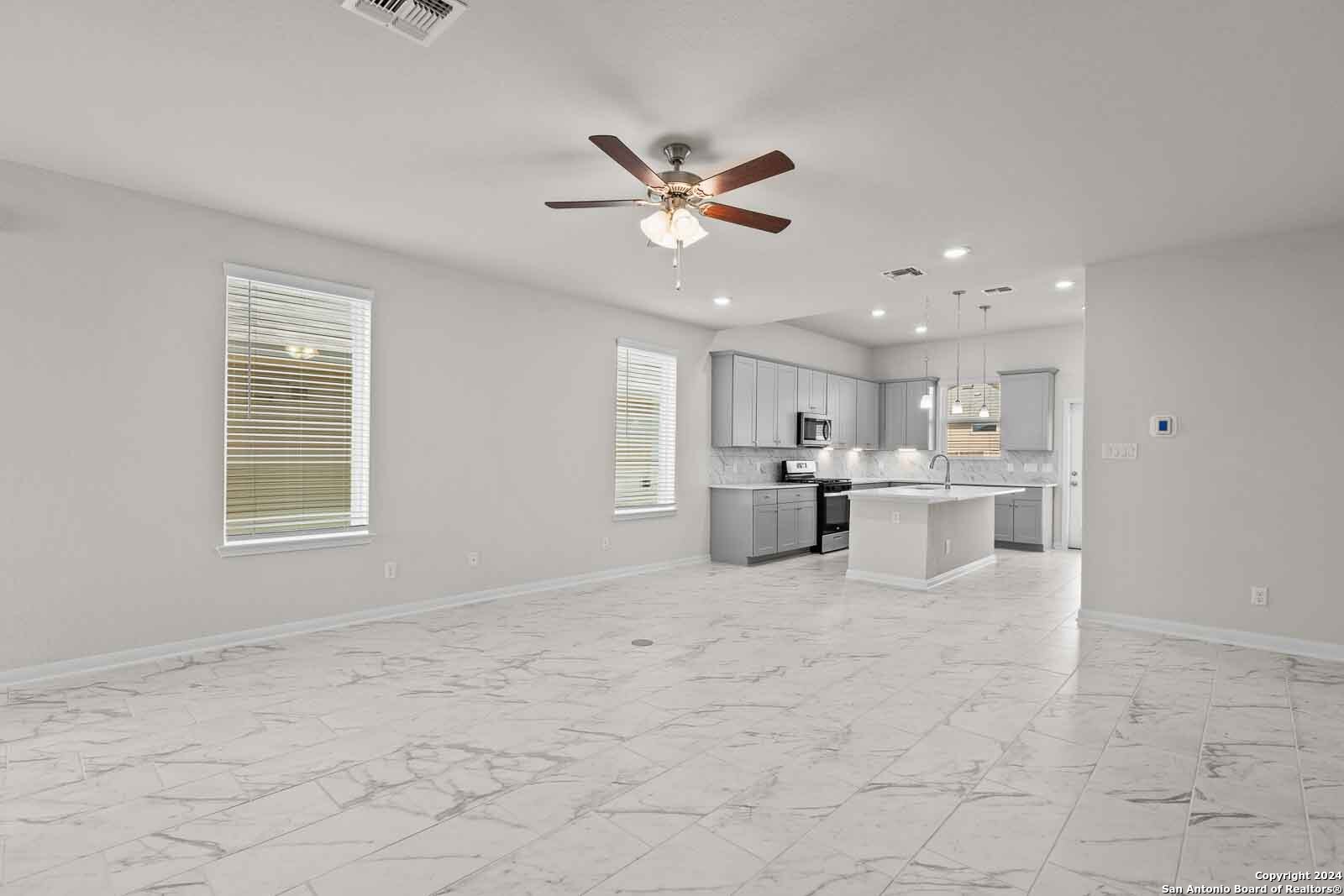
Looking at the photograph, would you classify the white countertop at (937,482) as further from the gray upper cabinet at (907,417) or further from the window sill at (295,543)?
the window sill at (295,543)

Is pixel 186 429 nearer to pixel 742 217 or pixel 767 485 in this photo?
pixel 742 217

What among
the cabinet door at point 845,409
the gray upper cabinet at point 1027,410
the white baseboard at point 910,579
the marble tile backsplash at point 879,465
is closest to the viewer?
the white baseboard at point 910,579

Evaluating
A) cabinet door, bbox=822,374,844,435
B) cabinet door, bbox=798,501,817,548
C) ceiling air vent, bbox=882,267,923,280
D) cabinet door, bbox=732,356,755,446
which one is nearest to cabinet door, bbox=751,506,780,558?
cabinet door, bbox=798,501,817,548

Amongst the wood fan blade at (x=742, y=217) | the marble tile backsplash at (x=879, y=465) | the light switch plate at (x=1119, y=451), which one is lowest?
the marble tile backsplash at (x=879, y=465)

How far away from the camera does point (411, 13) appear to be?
225 centimetres

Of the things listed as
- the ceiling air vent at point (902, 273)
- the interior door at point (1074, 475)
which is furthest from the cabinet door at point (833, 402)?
the ceiling air vent at point (902, 273)

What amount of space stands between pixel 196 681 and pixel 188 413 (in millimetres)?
1555

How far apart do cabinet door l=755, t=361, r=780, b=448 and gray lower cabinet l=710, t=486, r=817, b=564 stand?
0.66 metres

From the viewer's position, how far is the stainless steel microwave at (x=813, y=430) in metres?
8.54

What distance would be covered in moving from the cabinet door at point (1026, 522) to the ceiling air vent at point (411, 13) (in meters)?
8.52

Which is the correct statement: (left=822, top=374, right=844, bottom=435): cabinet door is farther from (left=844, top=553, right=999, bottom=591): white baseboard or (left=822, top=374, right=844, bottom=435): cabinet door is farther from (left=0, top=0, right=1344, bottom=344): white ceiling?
(left=0, top=0, right=1344, bottom=344): white ceiling

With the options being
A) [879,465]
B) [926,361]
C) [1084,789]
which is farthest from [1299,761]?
[879,465]

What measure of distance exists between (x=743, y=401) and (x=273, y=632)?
5061 mm

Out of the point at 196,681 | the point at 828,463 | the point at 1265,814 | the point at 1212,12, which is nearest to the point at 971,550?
the point at 828,463
